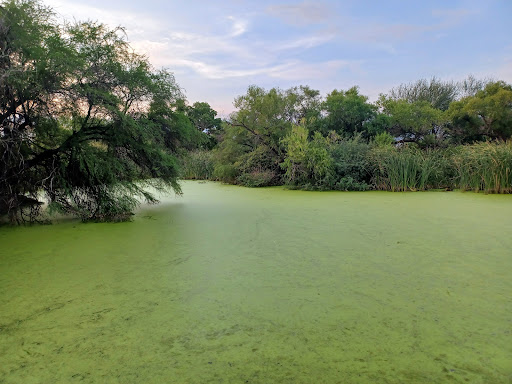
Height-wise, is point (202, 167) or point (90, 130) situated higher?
point (90, 130)

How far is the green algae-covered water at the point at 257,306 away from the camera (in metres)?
1.18

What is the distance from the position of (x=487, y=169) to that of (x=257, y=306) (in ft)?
22.9

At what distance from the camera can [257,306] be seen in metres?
1.65

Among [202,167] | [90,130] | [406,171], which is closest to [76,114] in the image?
[90,130]

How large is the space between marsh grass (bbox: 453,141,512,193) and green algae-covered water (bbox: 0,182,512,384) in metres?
4.32

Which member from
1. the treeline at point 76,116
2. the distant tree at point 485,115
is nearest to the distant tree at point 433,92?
the distant tree at point 485,115

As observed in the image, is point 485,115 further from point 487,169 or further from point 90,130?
point 90,130

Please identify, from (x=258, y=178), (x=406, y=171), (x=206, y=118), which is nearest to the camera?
(x=406, y=171)

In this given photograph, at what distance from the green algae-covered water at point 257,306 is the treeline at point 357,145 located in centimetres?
323

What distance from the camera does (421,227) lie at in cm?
354

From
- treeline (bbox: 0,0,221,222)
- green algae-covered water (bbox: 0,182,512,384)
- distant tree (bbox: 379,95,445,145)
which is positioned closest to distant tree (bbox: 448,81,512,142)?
distant tree (bbox: 379,95,445,145)

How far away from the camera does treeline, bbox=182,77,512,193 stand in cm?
776

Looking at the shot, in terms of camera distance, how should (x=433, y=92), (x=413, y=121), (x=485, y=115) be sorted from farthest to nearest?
(x=433, y=92) < (x=485, y=115) < (x=413, y=121)

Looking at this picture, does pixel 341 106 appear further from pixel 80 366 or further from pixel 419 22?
pixel 80 366
